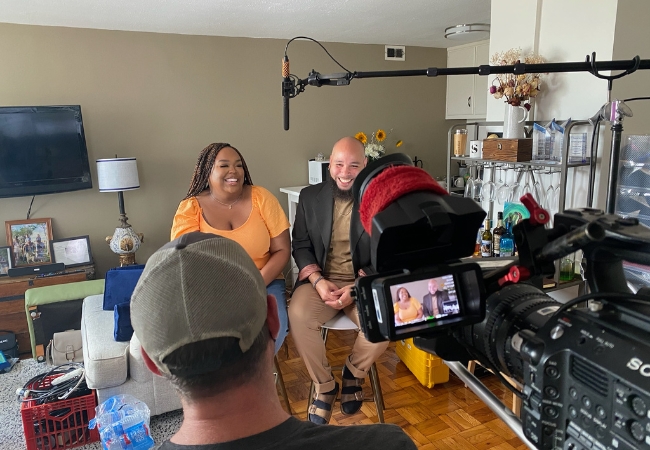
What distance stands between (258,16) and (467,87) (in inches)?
77.9

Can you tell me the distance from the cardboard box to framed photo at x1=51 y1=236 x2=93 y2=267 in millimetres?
2663

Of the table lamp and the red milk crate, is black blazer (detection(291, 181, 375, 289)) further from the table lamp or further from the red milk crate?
the table lamp

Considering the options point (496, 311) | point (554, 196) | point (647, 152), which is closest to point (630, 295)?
point (496, 311)

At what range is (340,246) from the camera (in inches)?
84.4

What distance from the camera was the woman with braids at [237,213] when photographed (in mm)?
2131

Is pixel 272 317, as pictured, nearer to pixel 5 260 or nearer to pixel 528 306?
pixel 528 306

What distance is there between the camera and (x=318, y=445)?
0.66 metres

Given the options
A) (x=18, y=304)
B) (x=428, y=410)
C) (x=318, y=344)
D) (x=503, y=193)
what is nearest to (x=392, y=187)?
(x=318, y=344)

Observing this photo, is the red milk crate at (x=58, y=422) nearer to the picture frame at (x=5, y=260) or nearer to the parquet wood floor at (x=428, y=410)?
the parquet wood floor at (x=428, y=410)

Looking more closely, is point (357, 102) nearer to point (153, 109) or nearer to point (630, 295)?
point (153, 109)

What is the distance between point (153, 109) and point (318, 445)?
10.7ft

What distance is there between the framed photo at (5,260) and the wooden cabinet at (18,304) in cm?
9

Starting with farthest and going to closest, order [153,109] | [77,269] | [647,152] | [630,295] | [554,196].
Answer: [153,109] < [77,269] < [554,196] < [647,152] < [630,295]

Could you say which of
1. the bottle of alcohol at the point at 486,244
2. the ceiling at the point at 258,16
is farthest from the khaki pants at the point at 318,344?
the ceiling at the point at 258,16
